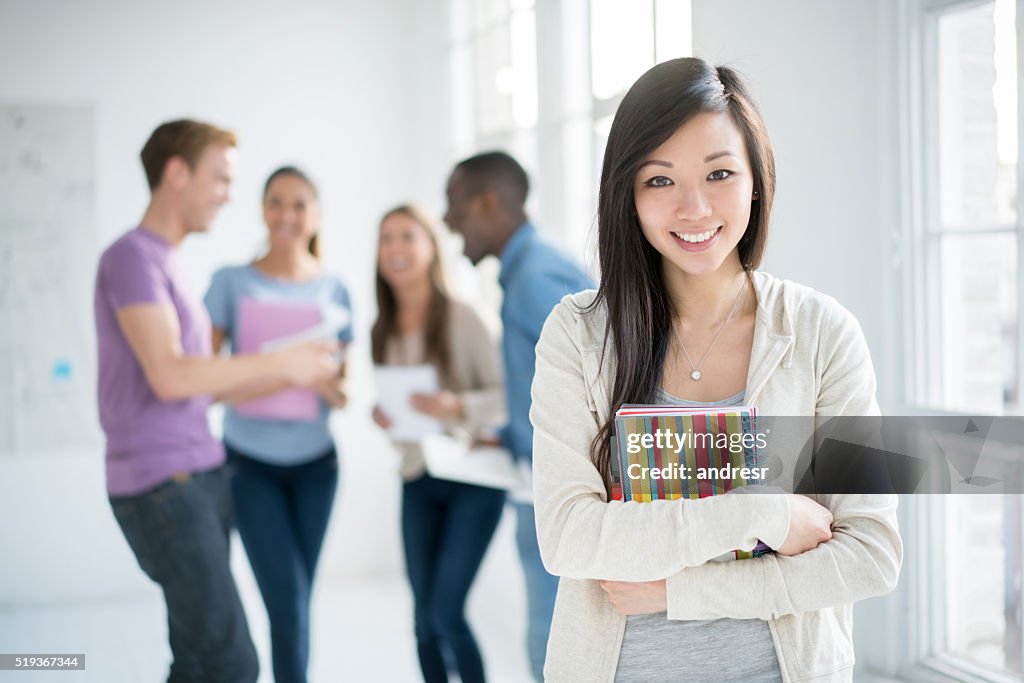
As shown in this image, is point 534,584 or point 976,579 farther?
point 534,584

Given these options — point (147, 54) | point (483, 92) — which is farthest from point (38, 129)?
point (483, 92)

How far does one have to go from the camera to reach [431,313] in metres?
2.61

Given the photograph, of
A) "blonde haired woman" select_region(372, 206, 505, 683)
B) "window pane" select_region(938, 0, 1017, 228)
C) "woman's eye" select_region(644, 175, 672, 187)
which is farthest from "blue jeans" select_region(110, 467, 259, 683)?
"window pane" select_region(938, 0, 1017, 228)

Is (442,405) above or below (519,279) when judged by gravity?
below

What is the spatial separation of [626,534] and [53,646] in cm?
183

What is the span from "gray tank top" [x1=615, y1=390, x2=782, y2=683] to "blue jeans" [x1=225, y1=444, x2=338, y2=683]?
1.47 metres

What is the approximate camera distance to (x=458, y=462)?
2.43 metres

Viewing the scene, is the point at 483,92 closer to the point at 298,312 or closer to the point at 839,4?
the point at 298,312

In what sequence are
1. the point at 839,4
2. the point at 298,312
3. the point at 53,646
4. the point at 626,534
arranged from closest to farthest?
1. the point at 626,534
2. the point at 839,4
3. the point at 53,646
4. the point at 298,312

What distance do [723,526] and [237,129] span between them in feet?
7.57

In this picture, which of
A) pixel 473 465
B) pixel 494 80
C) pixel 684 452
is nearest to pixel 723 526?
pixel 684 452

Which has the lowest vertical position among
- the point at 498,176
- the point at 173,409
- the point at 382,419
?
the point at 382,419

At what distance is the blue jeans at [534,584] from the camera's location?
7.68 feet

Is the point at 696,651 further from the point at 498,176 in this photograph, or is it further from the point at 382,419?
the point at 382,419
